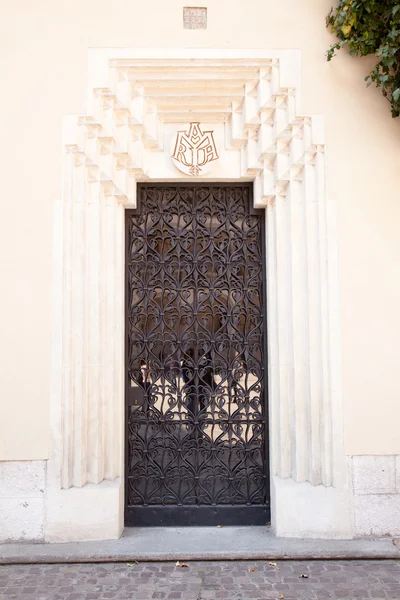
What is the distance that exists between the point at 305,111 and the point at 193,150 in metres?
1.14

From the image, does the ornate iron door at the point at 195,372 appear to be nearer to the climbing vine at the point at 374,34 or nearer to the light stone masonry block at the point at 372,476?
the light stone masonry block at the point at 372,476

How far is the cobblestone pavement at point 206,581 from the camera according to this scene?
3740mm

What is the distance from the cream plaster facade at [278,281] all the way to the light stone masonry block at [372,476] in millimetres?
13

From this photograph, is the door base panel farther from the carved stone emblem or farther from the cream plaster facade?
the carved stone emblem

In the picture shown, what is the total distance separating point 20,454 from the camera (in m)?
4.56

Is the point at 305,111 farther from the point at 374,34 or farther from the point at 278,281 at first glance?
the point at 278,281

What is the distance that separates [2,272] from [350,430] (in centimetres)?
355

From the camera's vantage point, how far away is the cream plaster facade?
457 cm

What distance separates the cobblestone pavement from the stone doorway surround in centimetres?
46

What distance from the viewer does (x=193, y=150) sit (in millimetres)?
5012

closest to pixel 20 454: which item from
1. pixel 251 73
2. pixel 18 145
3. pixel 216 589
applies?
pixel 216 589

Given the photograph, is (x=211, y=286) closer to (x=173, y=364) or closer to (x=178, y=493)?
(x=173, y=364)

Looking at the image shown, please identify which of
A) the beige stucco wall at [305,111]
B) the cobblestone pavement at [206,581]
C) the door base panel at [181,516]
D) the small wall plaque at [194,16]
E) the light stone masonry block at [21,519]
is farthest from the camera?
the door base panel at [181,516]

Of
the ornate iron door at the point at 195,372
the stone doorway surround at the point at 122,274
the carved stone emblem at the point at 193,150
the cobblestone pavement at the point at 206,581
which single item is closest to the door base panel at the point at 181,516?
the ornate iron door at the point at 195,372
